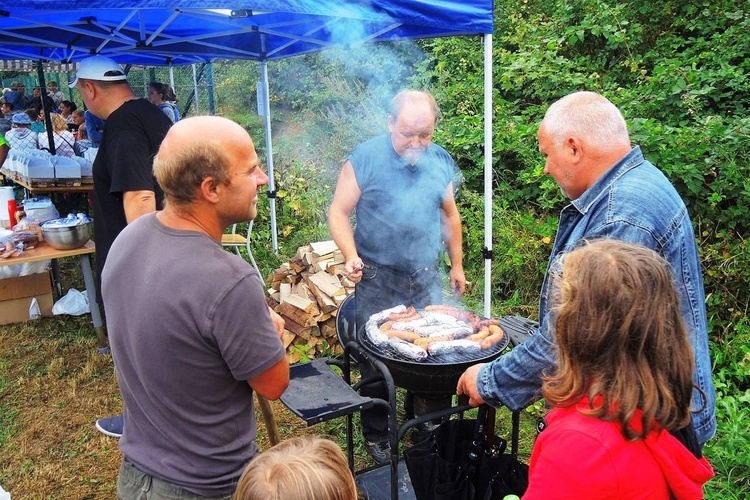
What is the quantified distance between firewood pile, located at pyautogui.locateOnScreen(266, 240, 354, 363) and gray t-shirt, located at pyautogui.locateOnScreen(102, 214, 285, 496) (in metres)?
3.15

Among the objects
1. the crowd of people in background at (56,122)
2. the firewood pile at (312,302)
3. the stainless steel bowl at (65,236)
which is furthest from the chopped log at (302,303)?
the crowd of people in background at (56,122)

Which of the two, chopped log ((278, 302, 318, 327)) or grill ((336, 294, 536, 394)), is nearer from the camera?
grill ((336, 294, 536, 394))

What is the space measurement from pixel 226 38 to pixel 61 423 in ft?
13.9

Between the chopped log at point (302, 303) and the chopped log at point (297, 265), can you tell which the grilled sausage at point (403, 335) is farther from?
the chopped log at point (297, 265)

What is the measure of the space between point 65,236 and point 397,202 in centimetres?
316

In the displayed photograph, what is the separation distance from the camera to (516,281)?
595 cm

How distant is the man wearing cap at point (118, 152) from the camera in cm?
349

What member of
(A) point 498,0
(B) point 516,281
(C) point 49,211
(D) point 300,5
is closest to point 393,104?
(D) point 300,5

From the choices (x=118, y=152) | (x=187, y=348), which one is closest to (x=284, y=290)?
(x=118, y=152)

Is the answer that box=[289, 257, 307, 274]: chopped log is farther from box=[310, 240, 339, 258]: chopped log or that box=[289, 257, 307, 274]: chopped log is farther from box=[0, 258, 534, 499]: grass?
box=[0, 258, 534, 499]: grass

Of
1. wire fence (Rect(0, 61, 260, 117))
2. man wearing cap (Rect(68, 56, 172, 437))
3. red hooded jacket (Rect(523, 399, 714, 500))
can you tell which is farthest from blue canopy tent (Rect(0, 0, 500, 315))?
wire fence (Rect(0, 61, 260, 117))

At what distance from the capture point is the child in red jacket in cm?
142

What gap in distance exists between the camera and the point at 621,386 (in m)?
1.43

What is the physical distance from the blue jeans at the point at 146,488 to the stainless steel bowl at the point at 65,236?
3.70m
